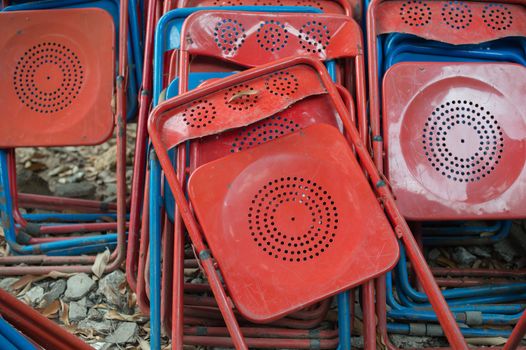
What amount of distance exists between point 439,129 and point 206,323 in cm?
125

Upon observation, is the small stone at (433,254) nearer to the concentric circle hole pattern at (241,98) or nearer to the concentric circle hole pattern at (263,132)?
the concentric circle hole pattern at (263,132)

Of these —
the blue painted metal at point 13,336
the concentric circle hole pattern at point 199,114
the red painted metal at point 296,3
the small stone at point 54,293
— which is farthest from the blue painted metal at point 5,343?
the red painted metal at point 296,3

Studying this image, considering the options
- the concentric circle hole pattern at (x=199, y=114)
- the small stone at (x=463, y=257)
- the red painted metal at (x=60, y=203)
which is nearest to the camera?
the concentric circle hole pattern at (x=199, y=114)

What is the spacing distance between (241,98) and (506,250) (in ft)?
5.33

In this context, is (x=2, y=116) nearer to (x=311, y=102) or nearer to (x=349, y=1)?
(x=311, y=102)

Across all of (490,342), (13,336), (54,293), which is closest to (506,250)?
(490,342)

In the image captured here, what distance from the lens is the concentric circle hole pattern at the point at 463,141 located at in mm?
2186

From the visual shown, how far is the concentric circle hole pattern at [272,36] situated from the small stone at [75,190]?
1.54 meters

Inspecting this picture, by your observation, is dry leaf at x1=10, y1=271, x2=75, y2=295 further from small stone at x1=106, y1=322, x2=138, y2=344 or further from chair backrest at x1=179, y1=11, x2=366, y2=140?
chair backrest at x1=179, y1=11, x2=366, y2=140

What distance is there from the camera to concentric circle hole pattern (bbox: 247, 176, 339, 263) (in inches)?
72.0

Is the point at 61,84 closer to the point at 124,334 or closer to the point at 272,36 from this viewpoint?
the point at 272,36

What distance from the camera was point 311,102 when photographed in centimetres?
208

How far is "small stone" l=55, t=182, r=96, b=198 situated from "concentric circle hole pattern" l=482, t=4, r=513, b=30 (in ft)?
7.51

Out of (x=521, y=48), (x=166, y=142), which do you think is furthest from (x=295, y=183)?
(x=521, y=48)
